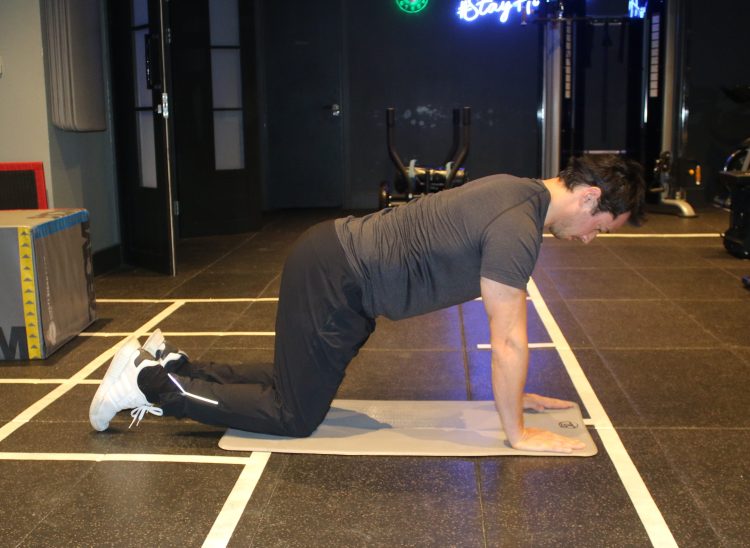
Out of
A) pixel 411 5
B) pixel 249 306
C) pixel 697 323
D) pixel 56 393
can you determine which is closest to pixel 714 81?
pixel 411 5

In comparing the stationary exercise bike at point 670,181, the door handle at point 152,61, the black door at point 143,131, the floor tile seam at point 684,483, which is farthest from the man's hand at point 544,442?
the stationary exercise bike at point 670,181

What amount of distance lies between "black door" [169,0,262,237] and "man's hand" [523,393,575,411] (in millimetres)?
5086

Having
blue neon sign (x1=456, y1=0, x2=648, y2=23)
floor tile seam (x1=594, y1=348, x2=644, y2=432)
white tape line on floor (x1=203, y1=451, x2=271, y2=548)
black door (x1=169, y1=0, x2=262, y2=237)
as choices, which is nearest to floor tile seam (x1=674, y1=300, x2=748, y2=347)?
floor tile seam (x1=594, y1=348, x2=644, y2=432)

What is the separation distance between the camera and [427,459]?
2.64 m

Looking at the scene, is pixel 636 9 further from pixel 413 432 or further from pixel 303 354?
pixel 303 354

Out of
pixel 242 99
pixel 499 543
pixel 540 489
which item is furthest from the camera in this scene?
pixel 242 99

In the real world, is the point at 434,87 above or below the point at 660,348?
above

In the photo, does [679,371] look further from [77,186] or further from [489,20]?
[489,20]

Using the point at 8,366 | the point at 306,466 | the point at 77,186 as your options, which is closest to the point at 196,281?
the point at 77,186

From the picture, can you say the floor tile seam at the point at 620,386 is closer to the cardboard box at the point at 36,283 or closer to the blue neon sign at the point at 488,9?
the cardboard box at the point at 36,283

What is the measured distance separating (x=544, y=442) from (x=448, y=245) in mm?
714

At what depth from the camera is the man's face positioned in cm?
242

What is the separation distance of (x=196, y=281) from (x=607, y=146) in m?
5.49

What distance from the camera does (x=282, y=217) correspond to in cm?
868
